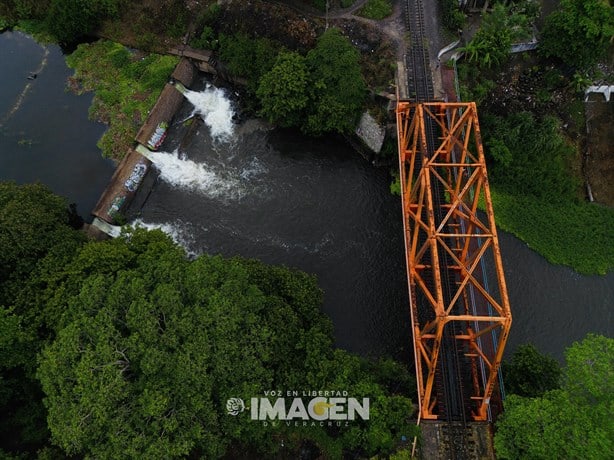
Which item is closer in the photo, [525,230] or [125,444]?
[125,444]

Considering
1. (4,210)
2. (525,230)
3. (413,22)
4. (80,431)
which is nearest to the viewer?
(80,431)

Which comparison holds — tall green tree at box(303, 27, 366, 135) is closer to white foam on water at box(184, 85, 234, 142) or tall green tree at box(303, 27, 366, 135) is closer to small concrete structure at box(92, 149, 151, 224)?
white foam on water at box(184, 85, 234, 142)

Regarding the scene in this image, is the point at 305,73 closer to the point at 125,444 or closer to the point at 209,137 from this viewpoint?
the point at 209,137

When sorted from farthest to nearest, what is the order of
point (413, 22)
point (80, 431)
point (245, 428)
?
1. point (413, 22)
2. point (245, 428)
3. point (80, 431)

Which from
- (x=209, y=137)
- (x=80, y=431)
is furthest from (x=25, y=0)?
(x=80, y=431)

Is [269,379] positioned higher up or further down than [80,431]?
higher up

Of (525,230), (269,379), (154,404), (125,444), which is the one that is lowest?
(125,444)

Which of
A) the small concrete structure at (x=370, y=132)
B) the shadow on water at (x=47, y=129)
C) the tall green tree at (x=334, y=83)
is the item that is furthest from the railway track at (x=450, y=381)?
the shadow on water at (x=47, y=129)
